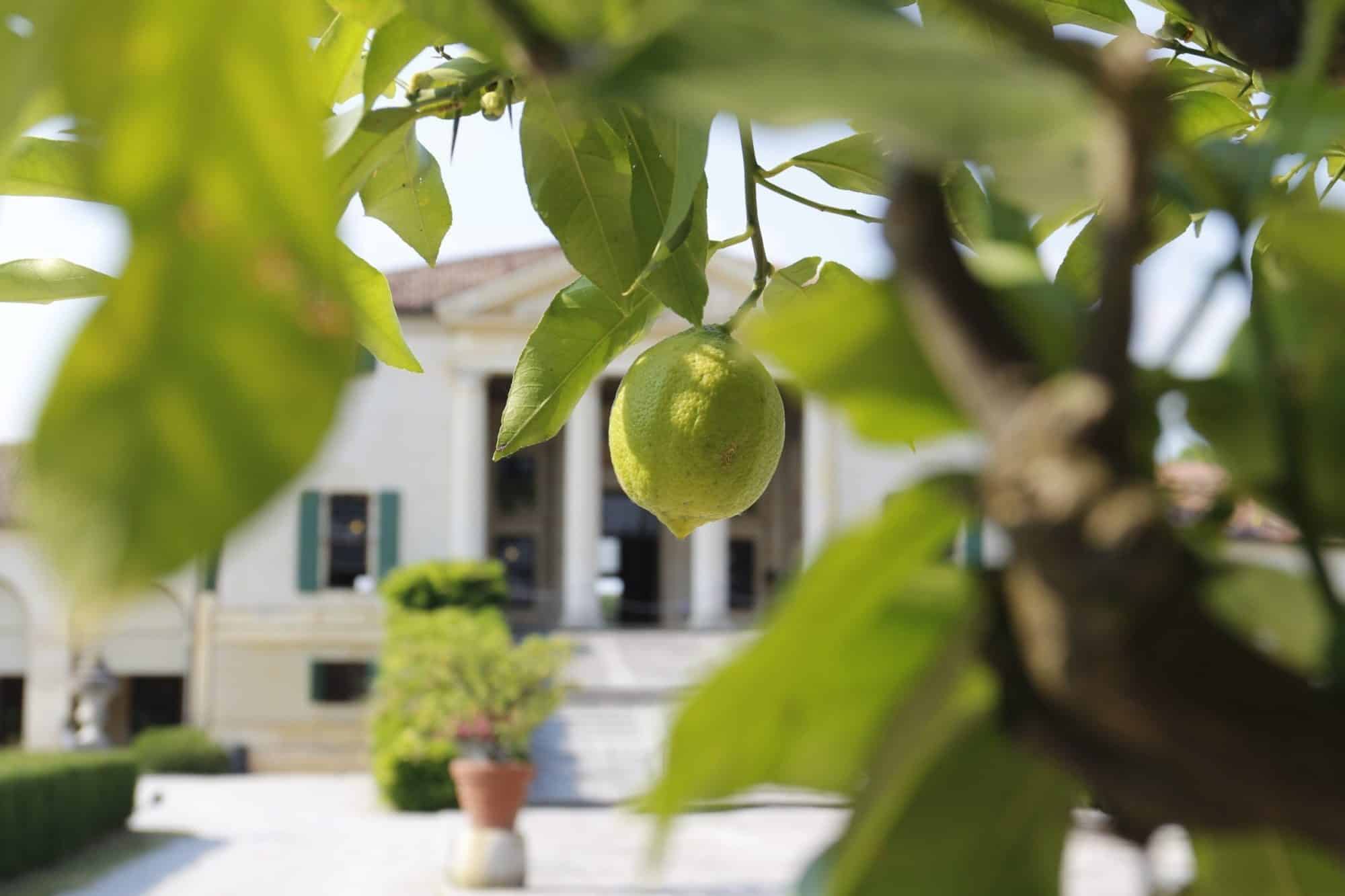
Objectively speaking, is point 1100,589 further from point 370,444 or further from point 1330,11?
point 370,444

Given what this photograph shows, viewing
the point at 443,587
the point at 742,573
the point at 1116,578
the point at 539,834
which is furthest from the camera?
the point at 742,573

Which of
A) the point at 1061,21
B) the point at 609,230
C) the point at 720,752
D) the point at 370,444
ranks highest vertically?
the point at 370,444

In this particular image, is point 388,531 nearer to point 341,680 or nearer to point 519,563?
point 341,680

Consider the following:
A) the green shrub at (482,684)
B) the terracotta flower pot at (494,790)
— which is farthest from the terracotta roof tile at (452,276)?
the terracotta flower pot at (494,790)

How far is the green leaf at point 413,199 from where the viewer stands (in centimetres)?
54

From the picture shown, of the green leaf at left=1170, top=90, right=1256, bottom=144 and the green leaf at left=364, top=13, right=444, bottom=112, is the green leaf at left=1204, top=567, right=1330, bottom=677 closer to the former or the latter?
the green leaf at left=364, top=13, right=444, bottom=112

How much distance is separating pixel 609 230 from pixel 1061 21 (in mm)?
293

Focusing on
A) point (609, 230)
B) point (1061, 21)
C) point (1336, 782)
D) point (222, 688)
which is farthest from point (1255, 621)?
point (222, 688)

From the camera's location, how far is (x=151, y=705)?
12.2 metres

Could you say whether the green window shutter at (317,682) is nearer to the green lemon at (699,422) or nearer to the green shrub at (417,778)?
the green shrub at (417,778)

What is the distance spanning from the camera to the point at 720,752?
13 cm

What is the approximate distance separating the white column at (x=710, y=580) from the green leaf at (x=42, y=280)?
11.3m

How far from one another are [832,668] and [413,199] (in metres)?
0.46

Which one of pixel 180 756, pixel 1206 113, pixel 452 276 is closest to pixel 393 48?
pixel 1206 113
